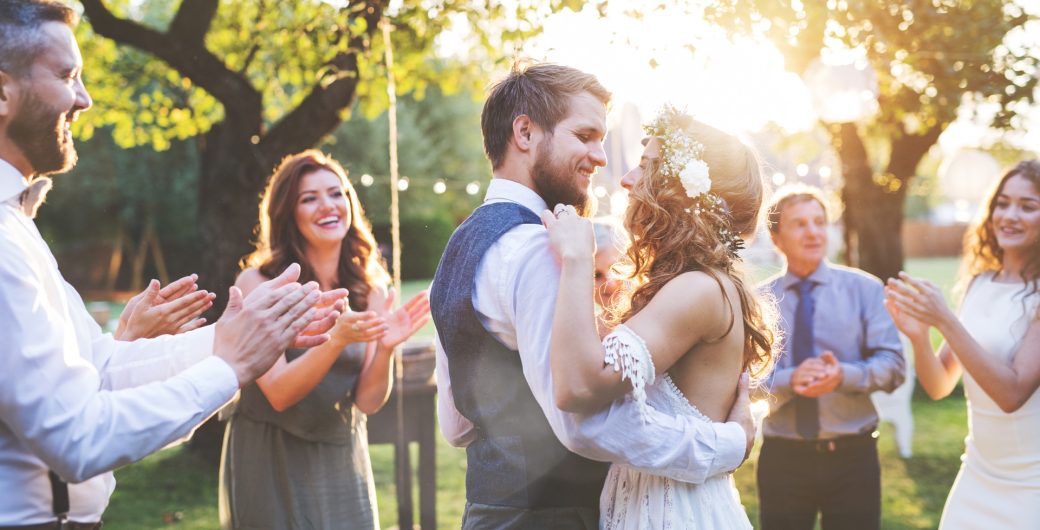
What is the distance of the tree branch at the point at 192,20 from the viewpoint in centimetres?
647

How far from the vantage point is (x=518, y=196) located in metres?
2.24

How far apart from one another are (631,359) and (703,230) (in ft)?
1.61

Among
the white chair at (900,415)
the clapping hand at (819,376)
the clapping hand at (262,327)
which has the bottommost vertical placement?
the white chair at (900,415)

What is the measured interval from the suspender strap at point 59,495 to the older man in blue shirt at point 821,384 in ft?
9.37

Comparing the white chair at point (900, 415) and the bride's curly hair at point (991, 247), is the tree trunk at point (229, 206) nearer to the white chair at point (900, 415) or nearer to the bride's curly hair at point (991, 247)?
the bride's curly hair at point (991, 247)

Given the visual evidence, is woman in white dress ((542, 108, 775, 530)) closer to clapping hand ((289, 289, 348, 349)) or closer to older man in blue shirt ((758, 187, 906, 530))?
clapping hand ((289, 289, 348, 349))

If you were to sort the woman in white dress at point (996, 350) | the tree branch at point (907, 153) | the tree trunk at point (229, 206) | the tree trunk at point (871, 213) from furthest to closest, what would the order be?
1. the tree branch at point (907, 153)
2. the tree trunk at point (871, 213)
3. the tree trunk at point (229, 206)
4. the woman in white dress at point (996, 350)

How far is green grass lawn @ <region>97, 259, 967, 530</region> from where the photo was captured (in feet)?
20.4

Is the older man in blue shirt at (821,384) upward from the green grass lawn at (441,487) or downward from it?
upward

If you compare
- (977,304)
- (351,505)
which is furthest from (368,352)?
(977,304)

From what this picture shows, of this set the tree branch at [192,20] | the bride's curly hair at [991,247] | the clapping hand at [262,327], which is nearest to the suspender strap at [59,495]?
the clapping hand at [262,327]

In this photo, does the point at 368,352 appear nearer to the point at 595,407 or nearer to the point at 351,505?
the point at 351,505

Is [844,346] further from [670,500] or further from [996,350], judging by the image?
[670,500]

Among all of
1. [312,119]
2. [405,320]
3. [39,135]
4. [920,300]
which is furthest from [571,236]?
[312,119]
